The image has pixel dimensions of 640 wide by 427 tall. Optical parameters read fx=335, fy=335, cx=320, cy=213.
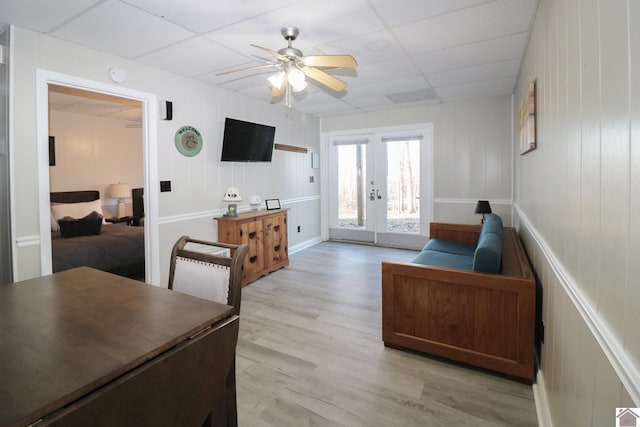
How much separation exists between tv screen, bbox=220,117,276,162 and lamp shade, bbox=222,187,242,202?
378mm

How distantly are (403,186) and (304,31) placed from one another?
370 cm

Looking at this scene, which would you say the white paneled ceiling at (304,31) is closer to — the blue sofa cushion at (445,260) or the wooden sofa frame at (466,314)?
the wooden sofa frame at (466,314)

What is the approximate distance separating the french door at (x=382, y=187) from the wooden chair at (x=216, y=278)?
4.57 m

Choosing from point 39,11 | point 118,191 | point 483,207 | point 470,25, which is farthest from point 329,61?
point 118,191

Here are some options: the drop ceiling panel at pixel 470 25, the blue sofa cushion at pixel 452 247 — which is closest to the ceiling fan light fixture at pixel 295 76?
the drop ceiling panel at pixel 470 25

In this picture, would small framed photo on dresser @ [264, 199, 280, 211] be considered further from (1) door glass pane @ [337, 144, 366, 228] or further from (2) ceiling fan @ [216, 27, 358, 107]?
(2) ceiling fan @ [216, 27, 358, 107]

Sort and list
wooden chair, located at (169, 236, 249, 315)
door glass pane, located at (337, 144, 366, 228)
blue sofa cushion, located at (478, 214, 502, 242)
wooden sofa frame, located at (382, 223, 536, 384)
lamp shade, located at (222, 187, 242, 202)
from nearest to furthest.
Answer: wooden chair, located at (169, 236, 249, 315)
wooden sofa frame, located at (382, 223, 536, 384)
blue sofa cushion, located at (478, 214, 502, 242)
lamp shade, located at (222, 187, 242, 202)
door glass pane, located at (337, 144, 366, 228)

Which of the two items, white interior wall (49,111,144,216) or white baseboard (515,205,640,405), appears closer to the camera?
white baseboard (515,205,640,405)

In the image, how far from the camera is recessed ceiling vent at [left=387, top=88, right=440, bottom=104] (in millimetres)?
A: 4602

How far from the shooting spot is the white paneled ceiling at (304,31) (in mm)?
2287

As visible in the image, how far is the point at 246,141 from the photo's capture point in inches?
173

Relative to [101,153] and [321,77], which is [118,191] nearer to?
[101,153]

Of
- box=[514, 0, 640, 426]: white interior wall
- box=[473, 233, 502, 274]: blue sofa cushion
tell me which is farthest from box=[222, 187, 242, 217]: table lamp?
box=[514, 0, 640, 426]: white interior wall

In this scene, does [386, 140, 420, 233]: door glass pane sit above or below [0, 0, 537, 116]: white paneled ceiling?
below
